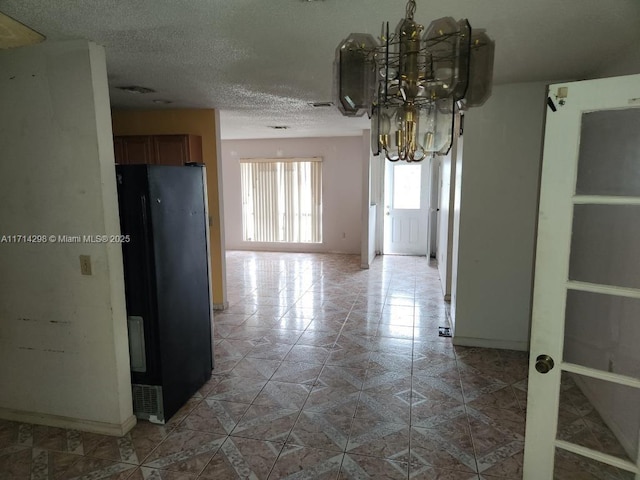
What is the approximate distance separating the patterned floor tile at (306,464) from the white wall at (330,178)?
5718 mm

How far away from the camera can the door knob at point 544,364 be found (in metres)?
1.44

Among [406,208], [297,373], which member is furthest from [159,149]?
[406,208]

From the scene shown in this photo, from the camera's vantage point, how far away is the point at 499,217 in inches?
128

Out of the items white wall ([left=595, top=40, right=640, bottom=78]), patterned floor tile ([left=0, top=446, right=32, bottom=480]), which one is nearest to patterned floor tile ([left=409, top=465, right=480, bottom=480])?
patterned floor tile ([left=0, top=446, right=32, bottom=480])

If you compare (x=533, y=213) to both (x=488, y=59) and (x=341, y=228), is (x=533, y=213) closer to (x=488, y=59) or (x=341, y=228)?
(x=488, y=59)

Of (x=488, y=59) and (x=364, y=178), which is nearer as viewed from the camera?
(x=488, y=59)

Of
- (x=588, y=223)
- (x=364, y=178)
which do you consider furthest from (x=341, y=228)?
(x=588, y=223)

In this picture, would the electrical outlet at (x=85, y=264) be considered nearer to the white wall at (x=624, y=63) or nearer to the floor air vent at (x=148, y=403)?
the floor air vent at (x=148, y=403)

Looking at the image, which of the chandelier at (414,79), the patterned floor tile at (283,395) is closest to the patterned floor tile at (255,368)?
the patterned floor tile at (283,395)

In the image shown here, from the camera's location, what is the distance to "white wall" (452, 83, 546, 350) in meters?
3.07

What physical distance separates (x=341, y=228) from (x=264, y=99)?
14.0 feet

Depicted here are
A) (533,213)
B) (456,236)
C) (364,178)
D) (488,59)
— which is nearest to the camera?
(488,59)

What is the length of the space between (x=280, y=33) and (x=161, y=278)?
1539 millimetres

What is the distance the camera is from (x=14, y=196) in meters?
2.22
